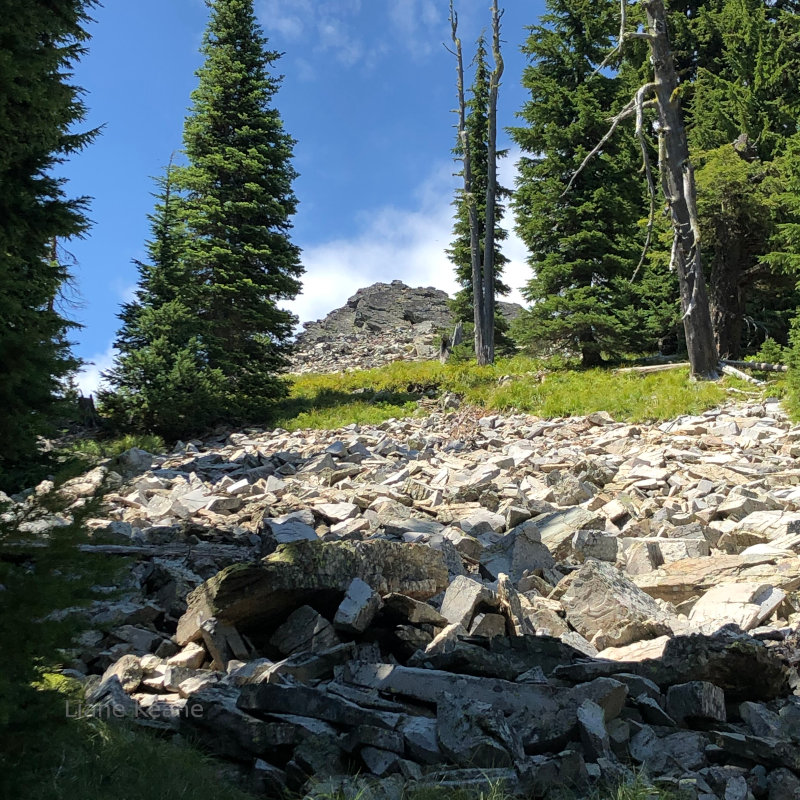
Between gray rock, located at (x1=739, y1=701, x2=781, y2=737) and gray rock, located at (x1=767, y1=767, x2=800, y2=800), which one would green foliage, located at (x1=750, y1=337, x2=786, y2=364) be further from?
gray rock, located at (x1=767, y1=767, x2=800, y2=800)

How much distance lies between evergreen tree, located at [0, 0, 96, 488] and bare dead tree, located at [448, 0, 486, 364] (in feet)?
56.3

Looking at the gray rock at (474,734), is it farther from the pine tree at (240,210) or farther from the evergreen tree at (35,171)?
the pine tree at (240,210)

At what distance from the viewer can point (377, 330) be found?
4244 cm

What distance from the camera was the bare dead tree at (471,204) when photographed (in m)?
24.0

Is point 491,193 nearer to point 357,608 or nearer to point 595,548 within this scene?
point 595,548

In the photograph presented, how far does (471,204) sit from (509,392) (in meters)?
11.9

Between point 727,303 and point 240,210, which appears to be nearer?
point 727,303

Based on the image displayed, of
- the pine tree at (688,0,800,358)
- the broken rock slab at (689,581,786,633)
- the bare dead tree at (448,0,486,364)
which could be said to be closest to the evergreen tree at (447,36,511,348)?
the bare dead tree at (448,0,486,364)

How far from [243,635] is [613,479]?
5.48 m

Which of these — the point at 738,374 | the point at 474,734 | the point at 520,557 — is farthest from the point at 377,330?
the point at 474,734

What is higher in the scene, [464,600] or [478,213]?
[478,213]

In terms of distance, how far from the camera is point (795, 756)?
3.29m

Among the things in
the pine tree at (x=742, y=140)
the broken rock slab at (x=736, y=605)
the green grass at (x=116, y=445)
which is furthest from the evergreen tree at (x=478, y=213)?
the broken rock slab at (x=736, y=605)

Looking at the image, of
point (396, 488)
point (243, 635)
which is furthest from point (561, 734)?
point (396, 488)
